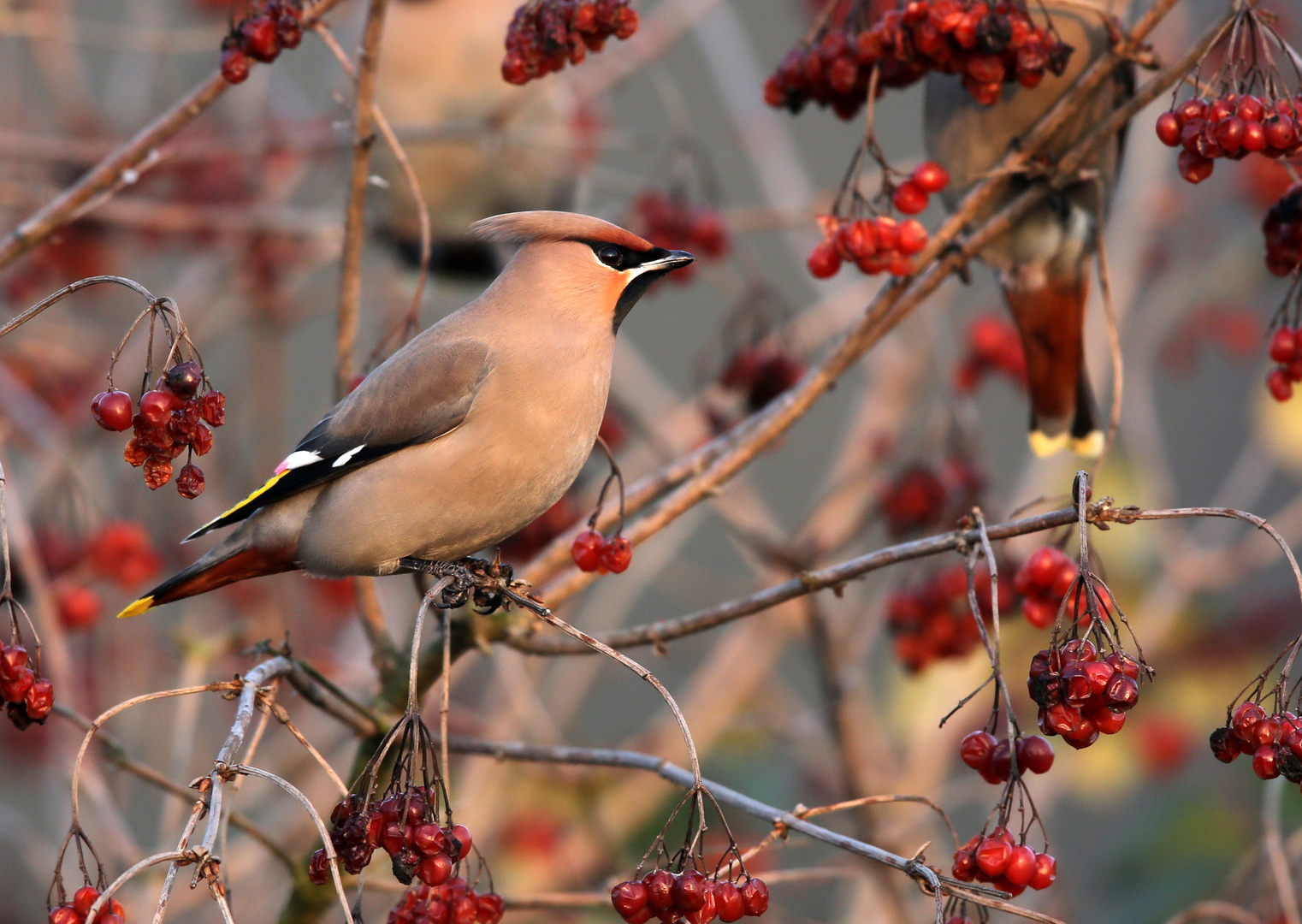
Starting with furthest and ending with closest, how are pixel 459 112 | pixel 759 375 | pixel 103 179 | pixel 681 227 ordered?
pixel 459 112 → pixel 681 227 → pixel 759 375 → pixel 103 179

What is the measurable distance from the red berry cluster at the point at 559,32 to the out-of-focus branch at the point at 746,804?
2.95 ft

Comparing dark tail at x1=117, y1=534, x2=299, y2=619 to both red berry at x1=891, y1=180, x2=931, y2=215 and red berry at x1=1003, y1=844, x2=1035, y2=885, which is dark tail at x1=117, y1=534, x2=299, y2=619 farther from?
red berry at x1=1003, y1=844, x2=1035, y2=885

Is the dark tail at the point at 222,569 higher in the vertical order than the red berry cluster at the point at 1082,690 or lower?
higher

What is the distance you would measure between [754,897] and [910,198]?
1.14m

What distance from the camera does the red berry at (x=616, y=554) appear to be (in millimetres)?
2018

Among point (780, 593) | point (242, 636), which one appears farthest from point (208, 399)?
point (242, 636)

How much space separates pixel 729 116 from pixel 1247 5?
7.40ft

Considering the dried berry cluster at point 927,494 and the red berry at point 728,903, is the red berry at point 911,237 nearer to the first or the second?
the dried berry cluster at point 927,494

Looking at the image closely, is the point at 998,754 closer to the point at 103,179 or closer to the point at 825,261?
the point at 825,261

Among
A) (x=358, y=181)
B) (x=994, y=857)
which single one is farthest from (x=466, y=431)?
(x=994, y=857)

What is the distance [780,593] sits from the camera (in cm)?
186

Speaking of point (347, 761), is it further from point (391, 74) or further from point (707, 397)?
point (391, 74)

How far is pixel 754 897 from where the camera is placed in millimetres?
1518

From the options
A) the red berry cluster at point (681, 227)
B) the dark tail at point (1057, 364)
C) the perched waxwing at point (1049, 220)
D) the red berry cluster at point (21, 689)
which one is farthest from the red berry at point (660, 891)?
the red berry cluster at point (681, 227)
